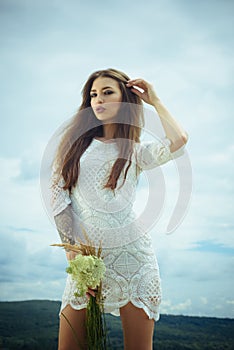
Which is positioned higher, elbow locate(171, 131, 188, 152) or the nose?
the nose

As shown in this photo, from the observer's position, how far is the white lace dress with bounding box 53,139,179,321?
6.17 feet

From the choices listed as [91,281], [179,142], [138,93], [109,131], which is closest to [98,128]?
[109,131]

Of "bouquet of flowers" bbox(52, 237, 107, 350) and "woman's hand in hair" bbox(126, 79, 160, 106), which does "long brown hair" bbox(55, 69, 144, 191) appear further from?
"bouquet of flowers" bbox(52, 237, 107, 350)

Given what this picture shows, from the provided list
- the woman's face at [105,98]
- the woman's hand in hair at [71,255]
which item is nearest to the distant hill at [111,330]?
the woman's hand in hair at [71,255]

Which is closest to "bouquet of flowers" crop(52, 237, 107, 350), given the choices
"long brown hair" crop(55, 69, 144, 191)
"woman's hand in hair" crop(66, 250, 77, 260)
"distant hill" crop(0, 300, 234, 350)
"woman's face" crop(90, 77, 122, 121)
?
"woman's hand in hair" crop(66, 250, 77, 260)

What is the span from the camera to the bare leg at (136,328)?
185 cm

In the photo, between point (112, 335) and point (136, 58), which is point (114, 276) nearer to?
point (112, 335)

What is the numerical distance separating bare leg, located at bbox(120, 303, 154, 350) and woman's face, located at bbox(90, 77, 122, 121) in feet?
2.74

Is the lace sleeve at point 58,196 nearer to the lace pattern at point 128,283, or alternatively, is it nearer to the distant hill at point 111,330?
the lace pattern at point 128,283

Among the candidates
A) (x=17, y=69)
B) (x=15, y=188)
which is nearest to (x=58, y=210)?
(x=15, y=188)

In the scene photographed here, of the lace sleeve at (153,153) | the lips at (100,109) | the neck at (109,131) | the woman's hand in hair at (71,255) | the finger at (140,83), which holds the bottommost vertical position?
the woman's hand in hair at (71,255)

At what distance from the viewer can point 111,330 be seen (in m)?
3.80

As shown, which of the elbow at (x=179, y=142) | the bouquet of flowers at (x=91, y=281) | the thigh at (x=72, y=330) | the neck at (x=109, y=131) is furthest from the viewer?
the neck at (x=109, y=131)

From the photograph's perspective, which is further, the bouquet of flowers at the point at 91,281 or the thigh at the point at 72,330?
the thigh at the point at 72,330
